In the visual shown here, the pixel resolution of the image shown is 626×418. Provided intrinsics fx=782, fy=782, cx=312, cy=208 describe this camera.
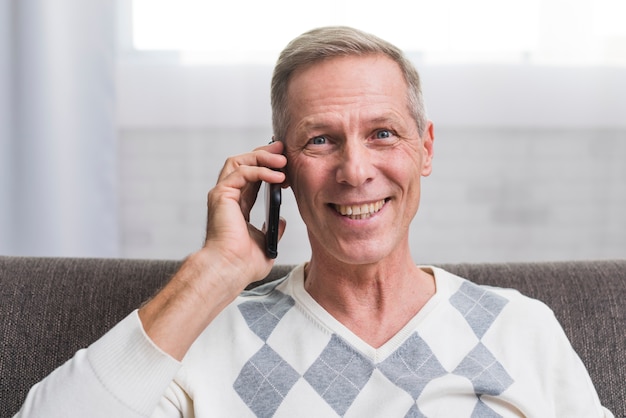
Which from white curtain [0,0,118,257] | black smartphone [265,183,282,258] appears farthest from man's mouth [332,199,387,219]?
white curtain [0,0,118,257]

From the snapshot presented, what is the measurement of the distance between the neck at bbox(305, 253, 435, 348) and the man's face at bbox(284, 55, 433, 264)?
0.07 meters

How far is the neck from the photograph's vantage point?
1.50 m

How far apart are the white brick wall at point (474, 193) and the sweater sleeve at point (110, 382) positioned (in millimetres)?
1375

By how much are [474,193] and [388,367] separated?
137cm

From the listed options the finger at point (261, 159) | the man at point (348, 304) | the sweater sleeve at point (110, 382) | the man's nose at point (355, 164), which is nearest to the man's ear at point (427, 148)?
the man at point (348, 304)

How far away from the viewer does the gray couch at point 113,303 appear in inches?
60.7

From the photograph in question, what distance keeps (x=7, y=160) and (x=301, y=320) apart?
1.55 meters

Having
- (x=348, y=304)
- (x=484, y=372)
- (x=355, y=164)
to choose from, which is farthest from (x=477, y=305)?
(x=355, y=164)

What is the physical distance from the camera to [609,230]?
2699mm

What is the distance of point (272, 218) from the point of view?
1.45 metres

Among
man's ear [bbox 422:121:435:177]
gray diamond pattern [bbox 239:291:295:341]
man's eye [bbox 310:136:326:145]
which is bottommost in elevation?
gray diamond pattern [bbox 239:291:295:341]

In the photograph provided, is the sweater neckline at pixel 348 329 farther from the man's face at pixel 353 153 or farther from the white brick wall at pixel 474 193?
→ the white brick wall at pixel 474 193

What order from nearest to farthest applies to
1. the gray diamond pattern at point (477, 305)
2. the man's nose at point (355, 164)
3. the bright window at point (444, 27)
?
the man's nose at point (355, 164), the gray diamond pattern at point (477, 305), the bright window at point (444, 27)

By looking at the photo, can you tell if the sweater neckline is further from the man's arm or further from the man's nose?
the man's nose
